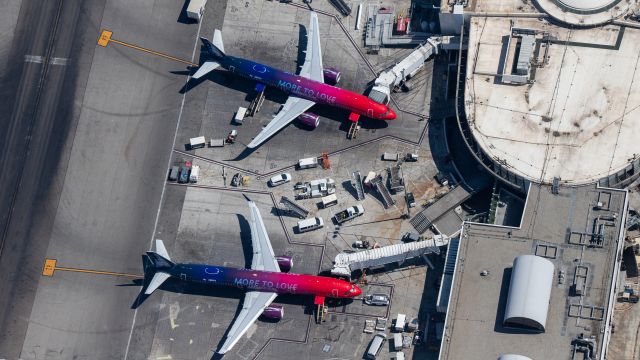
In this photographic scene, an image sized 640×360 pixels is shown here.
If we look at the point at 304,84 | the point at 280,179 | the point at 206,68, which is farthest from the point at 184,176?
the point at 304,84

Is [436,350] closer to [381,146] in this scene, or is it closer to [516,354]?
[516,354]

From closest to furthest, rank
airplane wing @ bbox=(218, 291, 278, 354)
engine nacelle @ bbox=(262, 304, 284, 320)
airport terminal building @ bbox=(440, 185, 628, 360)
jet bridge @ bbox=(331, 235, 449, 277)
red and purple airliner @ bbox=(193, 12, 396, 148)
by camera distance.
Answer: airport terminal building @ bbox=(440, 185, 628, 360), airplane wing @ bbox=(218, 291, 278, 354), jet bridge @ bbox=(331, 235, 449, 277), engine nacelle @ bbox=(262, 304, 284, 320), red and purple airliner @ bbox=(193, 12, 396, 148)

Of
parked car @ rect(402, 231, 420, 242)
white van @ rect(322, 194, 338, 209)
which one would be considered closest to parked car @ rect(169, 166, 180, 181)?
white van @ rect(322, 194, 338, 209)

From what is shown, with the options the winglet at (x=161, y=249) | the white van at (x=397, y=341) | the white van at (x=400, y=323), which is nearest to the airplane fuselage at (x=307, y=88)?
the winglet at (x=161, y=249)

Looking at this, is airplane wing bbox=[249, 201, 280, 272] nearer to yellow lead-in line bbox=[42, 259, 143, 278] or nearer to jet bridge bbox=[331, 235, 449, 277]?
jet bridge bbox=[331, 235, 449, 277]

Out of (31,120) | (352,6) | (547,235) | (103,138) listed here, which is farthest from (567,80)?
(31,120)

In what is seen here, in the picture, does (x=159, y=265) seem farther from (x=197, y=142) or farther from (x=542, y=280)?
(x=542, y=280)

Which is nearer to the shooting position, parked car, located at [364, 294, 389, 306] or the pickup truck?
parked car, located at [364, 294, 389, 306]
